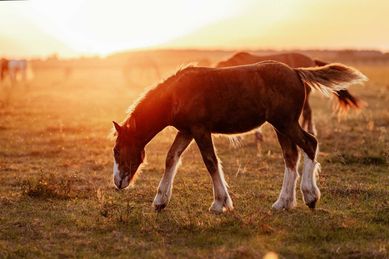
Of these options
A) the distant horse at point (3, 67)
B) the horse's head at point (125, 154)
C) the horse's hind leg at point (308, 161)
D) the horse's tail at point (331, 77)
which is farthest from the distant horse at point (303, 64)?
the distant horse at point (3, 67)

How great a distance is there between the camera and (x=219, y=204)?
7484 millimetres

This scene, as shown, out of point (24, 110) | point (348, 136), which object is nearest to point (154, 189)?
Answer: point (348, 136)

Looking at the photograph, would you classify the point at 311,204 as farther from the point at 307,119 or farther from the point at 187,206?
the point at 307,119

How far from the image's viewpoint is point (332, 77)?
303 inches

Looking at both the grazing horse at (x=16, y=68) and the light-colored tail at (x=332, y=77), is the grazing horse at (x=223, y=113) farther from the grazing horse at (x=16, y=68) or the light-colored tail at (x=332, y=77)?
the grazing horse at (x=16, y=68)

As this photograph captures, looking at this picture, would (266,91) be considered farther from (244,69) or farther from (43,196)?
(43,196)

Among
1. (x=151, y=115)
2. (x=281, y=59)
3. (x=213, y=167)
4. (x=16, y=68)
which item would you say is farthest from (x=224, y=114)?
(x=16, y=68)

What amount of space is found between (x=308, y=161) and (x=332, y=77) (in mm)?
1230

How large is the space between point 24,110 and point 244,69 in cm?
1578

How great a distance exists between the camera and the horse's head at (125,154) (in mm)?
7535

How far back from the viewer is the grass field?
245 inches

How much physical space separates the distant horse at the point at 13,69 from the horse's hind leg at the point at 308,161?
1148 inches

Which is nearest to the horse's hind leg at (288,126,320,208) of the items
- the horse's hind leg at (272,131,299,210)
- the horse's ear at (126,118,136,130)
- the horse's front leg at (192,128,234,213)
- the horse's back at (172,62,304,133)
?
the horse's hind leg at (272,131,299,210)

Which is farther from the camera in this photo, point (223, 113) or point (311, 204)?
point (311, 204)
